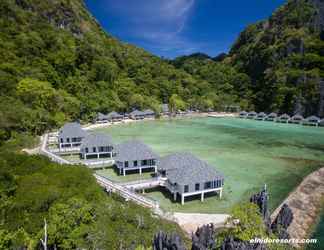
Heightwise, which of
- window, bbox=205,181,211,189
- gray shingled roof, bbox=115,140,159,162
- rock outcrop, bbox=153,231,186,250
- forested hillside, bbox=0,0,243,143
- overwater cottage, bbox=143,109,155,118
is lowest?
window, bbox=205,181,211,189

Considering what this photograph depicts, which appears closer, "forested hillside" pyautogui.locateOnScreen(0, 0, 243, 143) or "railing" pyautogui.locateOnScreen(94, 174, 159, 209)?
"railing" pyautogui.locateOnScreen(94, 174, 159, 209)

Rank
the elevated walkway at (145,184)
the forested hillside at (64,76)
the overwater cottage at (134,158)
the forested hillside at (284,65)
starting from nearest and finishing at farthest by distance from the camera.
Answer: the elevated walkway at (145,184) → the overwater cottage at (134,158) → the forested hillside at (64,76) → the forested hillside at (284,65)

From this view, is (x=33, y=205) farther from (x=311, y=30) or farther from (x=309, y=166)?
(x=311, y=30)

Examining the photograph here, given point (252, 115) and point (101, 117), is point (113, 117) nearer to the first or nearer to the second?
point (101, 117)

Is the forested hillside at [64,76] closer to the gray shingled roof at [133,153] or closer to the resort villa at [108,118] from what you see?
the resort villa at [108,118]

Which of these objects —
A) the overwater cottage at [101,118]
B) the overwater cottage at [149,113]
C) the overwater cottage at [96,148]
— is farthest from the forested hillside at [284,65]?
the overwater cottage at [96,148]

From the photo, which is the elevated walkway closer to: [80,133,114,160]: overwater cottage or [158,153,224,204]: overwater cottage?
[158,153,224,204]: overwater cottage

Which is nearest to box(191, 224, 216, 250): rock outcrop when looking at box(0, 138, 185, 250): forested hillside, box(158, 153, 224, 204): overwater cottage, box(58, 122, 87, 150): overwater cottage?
box(0, 138, 185, 250): forested hillside
